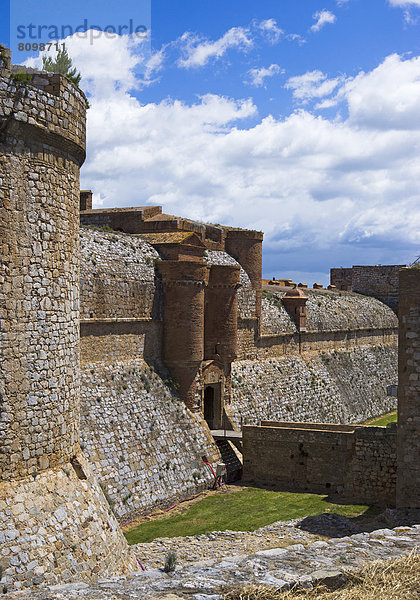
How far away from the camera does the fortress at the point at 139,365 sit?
7738 mm

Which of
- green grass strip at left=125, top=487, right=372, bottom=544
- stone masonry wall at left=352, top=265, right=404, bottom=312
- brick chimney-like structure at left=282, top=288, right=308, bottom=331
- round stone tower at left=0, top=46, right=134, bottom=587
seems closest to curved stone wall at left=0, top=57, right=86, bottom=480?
round stone tower at left=0, top=46, right=134, bottom=587

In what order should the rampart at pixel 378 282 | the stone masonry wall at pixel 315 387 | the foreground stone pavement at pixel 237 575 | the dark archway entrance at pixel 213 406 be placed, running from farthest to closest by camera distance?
the rampart at pixel 378 282, the stone masonry wall at pixel 315 387, the dark archway entrance at pixel 213 406, the foreground stone pavement at pixel 237 575

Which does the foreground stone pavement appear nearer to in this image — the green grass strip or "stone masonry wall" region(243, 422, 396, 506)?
the green grass strip

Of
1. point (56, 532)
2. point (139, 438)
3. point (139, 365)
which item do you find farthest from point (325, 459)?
point (56, 532)

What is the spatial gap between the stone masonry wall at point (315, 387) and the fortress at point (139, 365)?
4.8 inches

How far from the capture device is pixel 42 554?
24.4 feet

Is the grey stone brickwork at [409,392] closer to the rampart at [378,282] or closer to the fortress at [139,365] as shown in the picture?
the fortress at [139,365]

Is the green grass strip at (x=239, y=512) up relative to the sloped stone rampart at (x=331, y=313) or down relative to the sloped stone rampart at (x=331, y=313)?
down

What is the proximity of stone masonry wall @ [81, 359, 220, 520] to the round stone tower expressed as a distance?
10.0 meters

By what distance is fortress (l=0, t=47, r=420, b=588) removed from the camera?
774cm

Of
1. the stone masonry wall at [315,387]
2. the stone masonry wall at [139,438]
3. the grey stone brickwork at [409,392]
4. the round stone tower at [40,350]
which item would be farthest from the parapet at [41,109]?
the stone masonry wall at [315,387]

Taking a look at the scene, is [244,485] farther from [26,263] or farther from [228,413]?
[26,263]

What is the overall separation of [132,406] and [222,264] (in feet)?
31.9

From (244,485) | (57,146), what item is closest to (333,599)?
(57,146)
